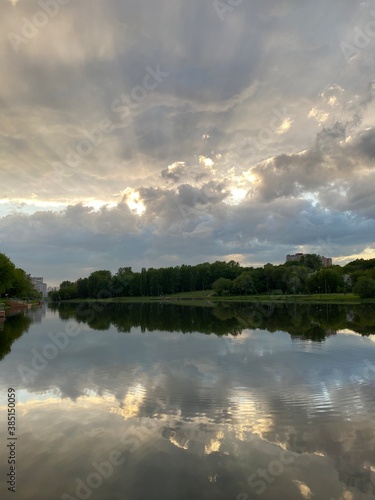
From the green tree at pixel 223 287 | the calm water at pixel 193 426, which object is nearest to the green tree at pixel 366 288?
the green tree at pixel 223 287

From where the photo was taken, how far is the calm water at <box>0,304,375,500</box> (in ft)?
28.1

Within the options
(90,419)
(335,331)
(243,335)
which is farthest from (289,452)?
(335,331)

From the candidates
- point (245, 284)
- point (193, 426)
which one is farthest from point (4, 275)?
point (193, 426)

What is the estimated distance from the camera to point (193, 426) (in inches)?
478

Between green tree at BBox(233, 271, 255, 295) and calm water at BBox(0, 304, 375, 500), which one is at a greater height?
green tree at BBox(233, 271, 255, 295)

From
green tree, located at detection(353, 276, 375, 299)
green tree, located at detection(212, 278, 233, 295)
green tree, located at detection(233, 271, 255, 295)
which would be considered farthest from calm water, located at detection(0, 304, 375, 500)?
green tree, located at detection(212, 278, 233, 295)

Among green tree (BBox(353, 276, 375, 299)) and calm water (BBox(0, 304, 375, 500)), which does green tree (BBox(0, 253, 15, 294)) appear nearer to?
calm water (BBox(0, 304, 375, 500))

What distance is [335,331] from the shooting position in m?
37.7

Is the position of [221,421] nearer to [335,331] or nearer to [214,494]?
[214,494]

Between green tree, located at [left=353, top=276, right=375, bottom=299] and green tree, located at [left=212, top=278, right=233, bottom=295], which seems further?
green tree, located at [left=212, top=278, right=233, bottom=295]

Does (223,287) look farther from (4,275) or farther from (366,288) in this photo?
(4,275)

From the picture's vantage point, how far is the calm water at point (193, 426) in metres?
8.56

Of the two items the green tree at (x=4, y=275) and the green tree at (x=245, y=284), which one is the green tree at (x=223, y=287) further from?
the green tree at (x=4, y=275)

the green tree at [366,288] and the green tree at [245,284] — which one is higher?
the green tree at [245,284]
